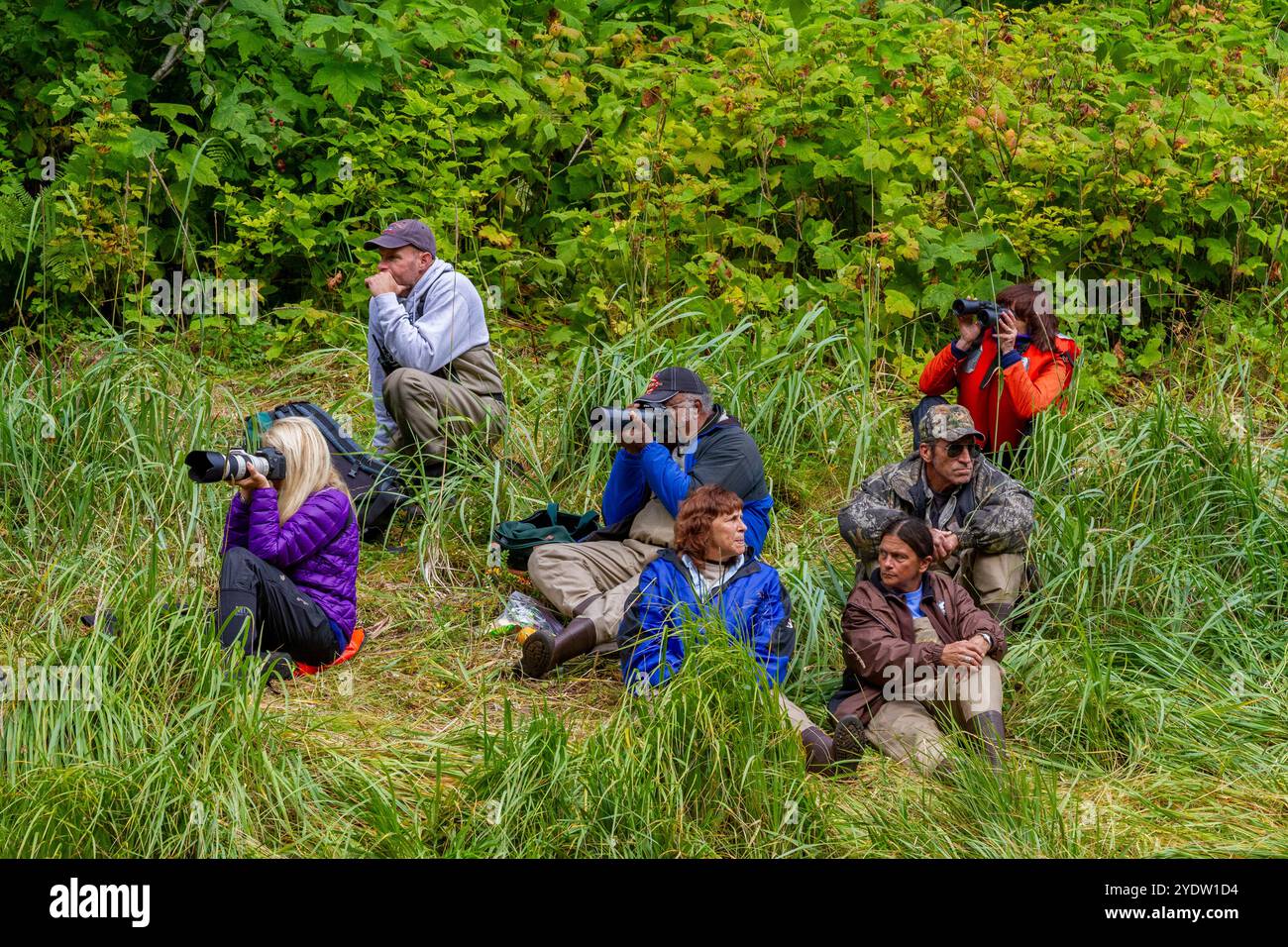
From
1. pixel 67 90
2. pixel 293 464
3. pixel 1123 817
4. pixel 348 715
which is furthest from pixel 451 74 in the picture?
pixel 1123 817

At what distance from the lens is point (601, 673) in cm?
525

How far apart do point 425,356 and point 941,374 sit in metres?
2.03

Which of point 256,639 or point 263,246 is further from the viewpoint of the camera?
point 263,246

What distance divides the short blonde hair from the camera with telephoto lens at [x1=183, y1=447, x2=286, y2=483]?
0.04 meters

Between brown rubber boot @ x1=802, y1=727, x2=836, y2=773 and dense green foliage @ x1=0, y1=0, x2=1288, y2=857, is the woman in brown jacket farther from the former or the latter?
dense green foliage @ x1=0, y1=0, x2=1288, y2=857

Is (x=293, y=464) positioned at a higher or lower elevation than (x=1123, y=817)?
higher

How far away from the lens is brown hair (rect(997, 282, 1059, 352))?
5.89 m

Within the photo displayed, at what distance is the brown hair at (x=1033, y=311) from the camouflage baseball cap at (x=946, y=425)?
79 cm

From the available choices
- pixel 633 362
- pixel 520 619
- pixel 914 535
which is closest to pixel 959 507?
pixel 914 535

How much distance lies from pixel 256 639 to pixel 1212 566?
11.2 ft

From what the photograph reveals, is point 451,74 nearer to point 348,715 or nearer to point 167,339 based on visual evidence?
point 167,339

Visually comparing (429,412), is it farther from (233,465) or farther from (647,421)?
(233,465)

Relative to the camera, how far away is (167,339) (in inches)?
286

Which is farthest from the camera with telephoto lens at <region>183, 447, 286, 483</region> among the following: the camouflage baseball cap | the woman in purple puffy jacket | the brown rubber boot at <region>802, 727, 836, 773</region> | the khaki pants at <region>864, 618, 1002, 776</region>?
the camouflage baseball cap
